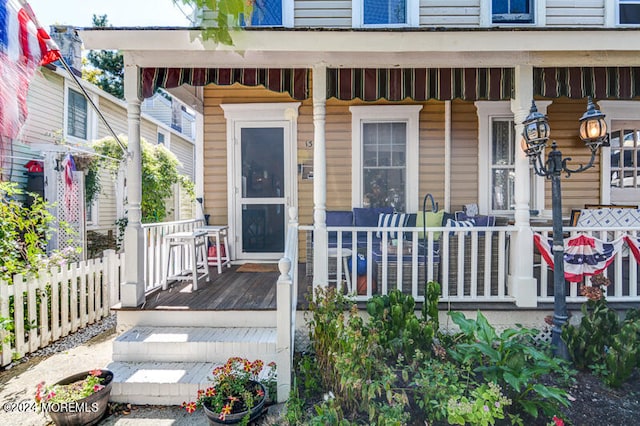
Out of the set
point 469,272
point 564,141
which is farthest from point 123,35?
point 564,141

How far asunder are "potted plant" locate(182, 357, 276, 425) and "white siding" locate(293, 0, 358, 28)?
4536 millimetres

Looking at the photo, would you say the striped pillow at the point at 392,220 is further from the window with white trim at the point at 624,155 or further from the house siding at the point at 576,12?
the house siding at the point at 576,12

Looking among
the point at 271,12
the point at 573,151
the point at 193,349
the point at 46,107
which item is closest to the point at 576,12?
the point at 573,151

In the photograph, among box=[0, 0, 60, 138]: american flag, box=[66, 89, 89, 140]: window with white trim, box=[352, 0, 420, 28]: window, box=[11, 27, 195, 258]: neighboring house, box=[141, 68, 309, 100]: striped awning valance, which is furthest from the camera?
box=[66, 89, 89, 140]: window with white trim

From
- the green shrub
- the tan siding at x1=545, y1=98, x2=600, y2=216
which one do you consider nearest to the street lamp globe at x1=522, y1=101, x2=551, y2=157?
the green shrub

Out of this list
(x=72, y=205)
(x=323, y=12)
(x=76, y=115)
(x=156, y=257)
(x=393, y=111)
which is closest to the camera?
(x=156, y=257)

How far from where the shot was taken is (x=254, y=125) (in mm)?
5441

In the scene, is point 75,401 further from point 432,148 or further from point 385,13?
point 385,13

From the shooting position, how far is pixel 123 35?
3.23m

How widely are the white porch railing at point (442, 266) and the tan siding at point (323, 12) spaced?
317 cm

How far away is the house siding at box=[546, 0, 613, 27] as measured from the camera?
486 centimetres

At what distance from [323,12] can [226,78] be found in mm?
2119

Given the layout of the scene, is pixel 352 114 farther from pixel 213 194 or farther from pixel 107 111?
pixel 107 111

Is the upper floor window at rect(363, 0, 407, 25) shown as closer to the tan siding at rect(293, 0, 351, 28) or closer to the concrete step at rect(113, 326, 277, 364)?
the tan siding at rect(293, 0, 351, 28)
